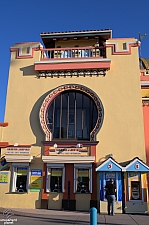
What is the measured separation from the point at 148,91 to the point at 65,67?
5305mm

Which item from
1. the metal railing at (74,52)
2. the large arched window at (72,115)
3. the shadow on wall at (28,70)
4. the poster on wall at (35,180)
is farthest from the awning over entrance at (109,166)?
the shadow on wall at (28,70)

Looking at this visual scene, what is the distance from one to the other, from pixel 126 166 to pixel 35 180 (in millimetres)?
4875

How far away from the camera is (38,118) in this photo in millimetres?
14305

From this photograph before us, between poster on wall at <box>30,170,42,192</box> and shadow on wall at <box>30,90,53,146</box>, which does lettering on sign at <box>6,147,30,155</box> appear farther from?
poster on wall at <box>30,170,42,192</box>

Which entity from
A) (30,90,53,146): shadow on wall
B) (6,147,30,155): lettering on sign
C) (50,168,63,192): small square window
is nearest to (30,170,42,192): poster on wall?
(50,168,63,192): small square window

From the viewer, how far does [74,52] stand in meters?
15.9

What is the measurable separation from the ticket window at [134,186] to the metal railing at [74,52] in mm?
7316

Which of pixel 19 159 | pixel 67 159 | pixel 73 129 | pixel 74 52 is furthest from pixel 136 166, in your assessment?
pixel 74 52

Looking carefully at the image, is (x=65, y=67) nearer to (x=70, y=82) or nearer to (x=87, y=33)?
(x=70, y=82)

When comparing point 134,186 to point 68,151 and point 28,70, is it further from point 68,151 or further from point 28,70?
point 28,70

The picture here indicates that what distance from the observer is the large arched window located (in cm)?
1441

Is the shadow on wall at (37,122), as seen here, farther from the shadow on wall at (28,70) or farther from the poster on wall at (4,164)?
the poster on wall at (4,164)

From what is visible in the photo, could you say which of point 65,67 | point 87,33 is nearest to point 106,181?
point 65,67

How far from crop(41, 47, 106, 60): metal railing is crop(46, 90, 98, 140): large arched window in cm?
259
